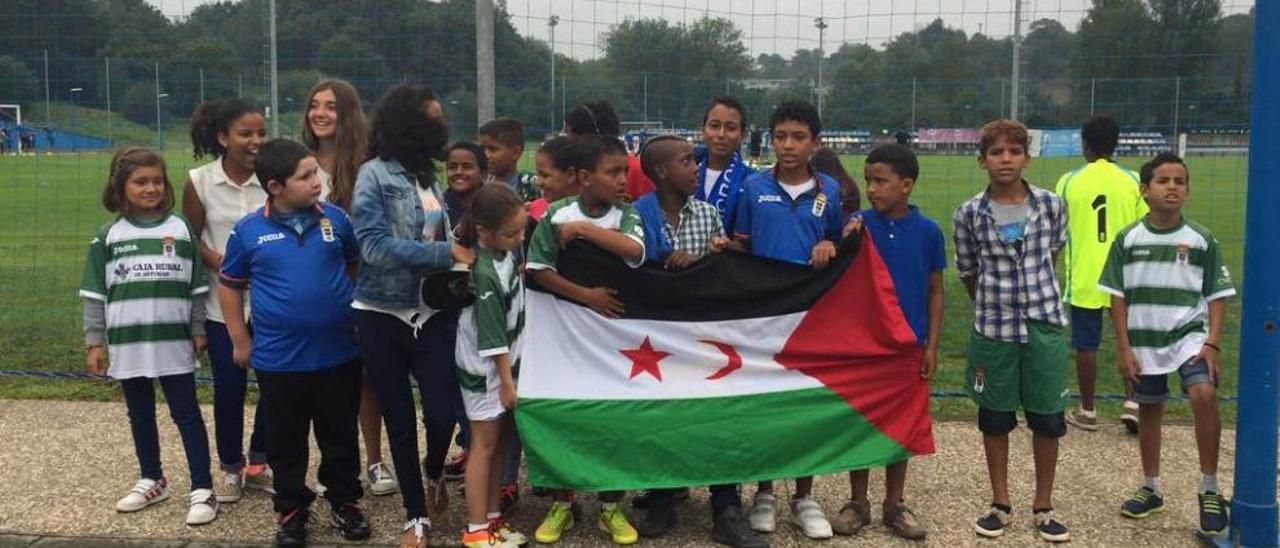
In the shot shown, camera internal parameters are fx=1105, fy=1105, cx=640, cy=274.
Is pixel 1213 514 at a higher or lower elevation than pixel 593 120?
lower

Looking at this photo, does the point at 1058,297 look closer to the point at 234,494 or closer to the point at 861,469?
the point at 861,469

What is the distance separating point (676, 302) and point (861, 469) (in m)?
1.12

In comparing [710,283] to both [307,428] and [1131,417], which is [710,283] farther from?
[1131,417]

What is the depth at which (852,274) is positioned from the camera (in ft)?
16.2

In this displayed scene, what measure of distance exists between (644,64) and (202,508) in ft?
12.3

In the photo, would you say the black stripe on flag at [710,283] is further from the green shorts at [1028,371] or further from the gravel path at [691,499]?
the gravel path at [691,499]

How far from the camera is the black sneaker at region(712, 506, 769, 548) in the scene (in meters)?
4.72

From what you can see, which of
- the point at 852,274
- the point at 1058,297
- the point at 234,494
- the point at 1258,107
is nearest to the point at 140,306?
the point at 234,494

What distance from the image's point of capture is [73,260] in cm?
1554

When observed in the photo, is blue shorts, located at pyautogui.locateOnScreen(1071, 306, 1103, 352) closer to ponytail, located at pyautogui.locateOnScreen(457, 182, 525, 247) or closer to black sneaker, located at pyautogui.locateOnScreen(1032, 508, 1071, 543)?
black sneaker, located at pyautogui.locateOnScreen(1032, 508, 1071, 543)

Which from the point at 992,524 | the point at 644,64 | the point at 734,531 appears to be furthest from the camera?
the point at 644,64

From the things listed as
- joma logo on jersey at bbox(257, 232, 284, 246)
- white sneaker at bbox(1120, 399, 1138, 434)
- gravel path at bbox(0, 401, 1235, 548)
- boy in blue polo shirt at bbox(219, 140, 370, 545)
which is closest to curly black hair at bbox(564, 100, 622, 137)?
boy in blue polo shirt at bbox(219, 140, 370, 545)

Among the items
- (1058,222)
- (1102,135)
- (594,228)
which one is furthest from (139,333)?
(1102,135)

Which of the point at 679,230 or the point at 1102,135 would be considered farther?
the point at 1102,135
